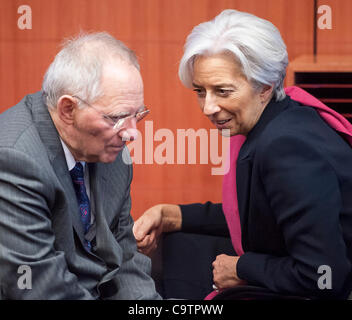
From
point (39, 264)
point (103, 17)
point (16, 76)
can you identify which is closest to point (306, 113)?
point (39, 264)

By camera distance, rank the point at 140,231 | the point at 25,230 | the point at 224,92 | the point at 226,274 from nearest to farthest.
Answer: the point at 25,230 → the point at 224,92 → the point at 226,274 → the point at 140,231

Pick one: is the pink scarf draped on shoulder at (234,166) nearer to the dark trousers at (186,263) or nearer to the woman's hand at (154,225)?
the dark trousers at (186,263)

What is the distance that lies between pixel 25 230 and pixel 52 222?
13 centimetres

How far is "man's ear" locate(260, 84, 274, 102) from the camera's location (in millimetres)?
1623

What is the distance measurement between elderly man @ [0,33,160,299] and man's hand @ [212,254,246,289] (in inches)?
11.6

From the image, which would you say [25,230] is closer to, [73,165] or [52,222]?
[52,222]

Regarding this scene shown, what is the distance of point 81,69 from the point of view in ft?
4.44

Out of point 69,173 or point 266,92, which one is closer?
point 69,173

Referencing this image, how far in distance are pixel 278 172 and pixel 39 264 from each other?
624mm

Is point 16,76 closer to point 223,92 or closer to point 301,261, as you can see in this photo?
point 223,92

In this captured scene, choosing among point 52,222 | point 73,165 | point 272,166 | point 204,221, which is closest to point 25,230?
point 52,222

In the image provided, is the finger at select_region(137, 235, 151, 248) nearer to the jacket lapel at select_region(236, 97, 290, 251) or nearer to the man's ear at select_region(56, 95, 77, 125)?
the jacket lapel at select_region(236, 97, 290, 251)

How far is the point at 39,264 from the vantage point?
4.24 ft

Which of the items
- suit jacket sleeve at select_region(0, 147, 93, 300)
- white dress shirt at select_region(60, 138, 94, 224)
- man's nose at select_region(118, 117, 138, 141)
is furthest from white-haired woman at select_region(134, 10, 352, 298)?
suit jacket sleeve at select_region(0, 147, 93, 300)
